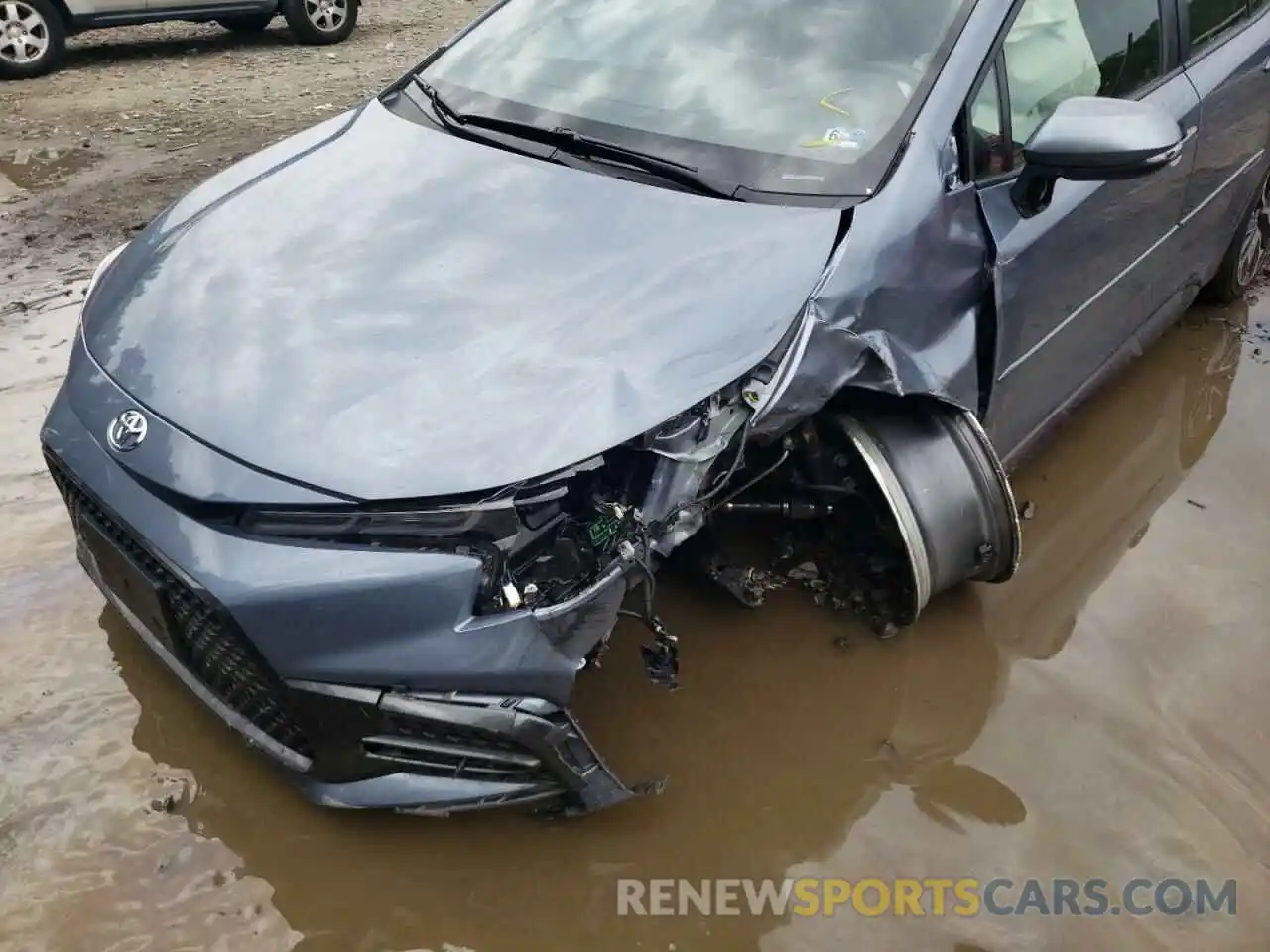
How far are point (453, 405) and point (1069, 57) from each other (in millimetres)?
2074

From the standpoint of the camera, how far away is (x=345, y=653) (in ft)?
6.11

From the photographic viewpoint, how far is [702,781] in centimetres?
243

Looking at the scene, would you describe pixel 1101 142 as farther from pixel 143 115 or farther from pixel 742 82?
pixel 143 115

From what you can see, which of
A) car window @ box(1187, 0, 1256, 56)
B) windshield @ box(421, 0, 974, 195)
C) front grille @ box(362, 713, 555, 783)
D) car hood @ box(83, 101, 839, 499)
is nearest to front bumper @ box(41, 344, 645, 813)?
front grille @ box(362, 713, 555, 783)

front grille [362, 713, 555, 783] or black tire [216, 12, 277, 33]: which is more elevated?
black tire [216, 12, 277, 33]

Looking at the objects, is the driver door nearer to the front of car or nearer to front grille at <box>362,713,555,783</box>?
the front of car

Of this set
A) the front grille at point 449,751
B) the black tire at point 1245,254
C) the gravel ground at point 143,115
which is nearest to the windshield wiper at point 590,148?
the front grille at point 449,751

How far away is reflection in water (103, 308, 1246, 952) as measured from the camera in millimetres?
2137

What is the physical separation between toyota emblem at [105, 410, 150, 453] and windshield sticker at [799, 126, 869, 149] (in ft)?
5.15

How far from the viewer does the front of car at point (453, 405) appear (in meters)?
1.87

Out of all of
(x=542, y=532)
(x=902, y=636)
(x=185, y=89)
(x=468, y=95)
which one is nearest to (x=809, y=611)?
(x=902, y=636)

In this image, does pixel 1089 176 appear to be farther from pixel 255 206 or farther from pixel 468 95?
pixel 255 206

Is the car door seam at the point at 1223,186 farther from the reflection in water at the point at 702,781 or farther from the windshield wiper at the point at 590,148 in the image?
the windshield wiper at the point at 590,148

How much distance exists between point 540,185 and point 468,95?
1.99 ft
